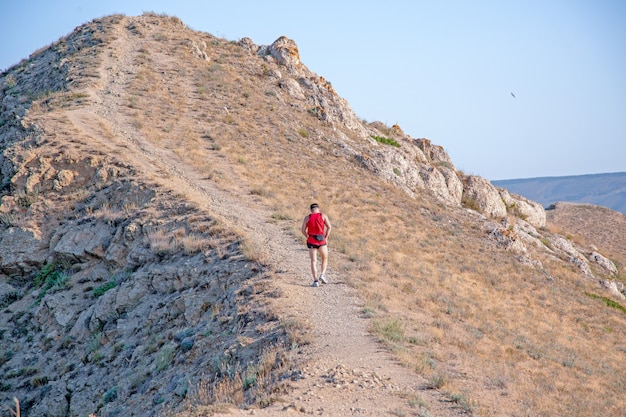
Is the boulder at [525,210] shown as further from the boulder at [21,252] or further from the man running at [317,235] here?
the boulder at [21,252]

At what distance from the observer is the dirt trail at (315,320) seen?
26.0 feet

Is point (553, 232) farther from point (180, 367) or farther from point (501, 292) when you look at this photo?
point (180, 367)

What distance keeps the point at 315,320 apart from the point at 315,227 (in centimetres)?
286

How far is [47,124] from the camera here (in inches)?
872

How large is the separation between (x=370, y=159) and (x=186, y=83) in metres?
12.0

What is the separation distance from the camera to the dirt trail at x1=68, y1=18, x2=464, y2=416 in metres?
7.93

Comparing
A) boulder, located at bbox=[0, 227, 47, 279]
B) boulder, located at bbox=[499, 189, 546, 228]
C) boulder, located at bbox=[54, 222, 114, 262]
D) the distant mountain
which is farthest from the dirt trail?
the distant mountain

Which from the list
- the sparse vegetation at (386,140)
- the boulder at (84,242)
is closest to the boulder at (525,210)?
the sparse vegetation at (386,140)

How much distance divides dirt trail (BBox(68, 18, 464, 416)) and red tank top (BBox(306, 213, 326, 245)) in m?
0.98

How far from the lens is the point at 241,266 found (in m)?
13.3

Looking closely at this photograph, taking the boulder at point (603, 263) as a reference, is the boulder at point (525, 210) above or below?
above

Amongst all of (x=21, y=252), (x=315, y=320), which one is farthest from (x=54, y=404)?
(x=21, y=252)

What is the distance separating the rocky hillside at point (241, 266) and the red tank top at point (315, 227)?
1024mm

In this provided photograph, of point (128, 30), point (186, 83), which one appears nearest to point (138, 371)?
point (186, 83)
